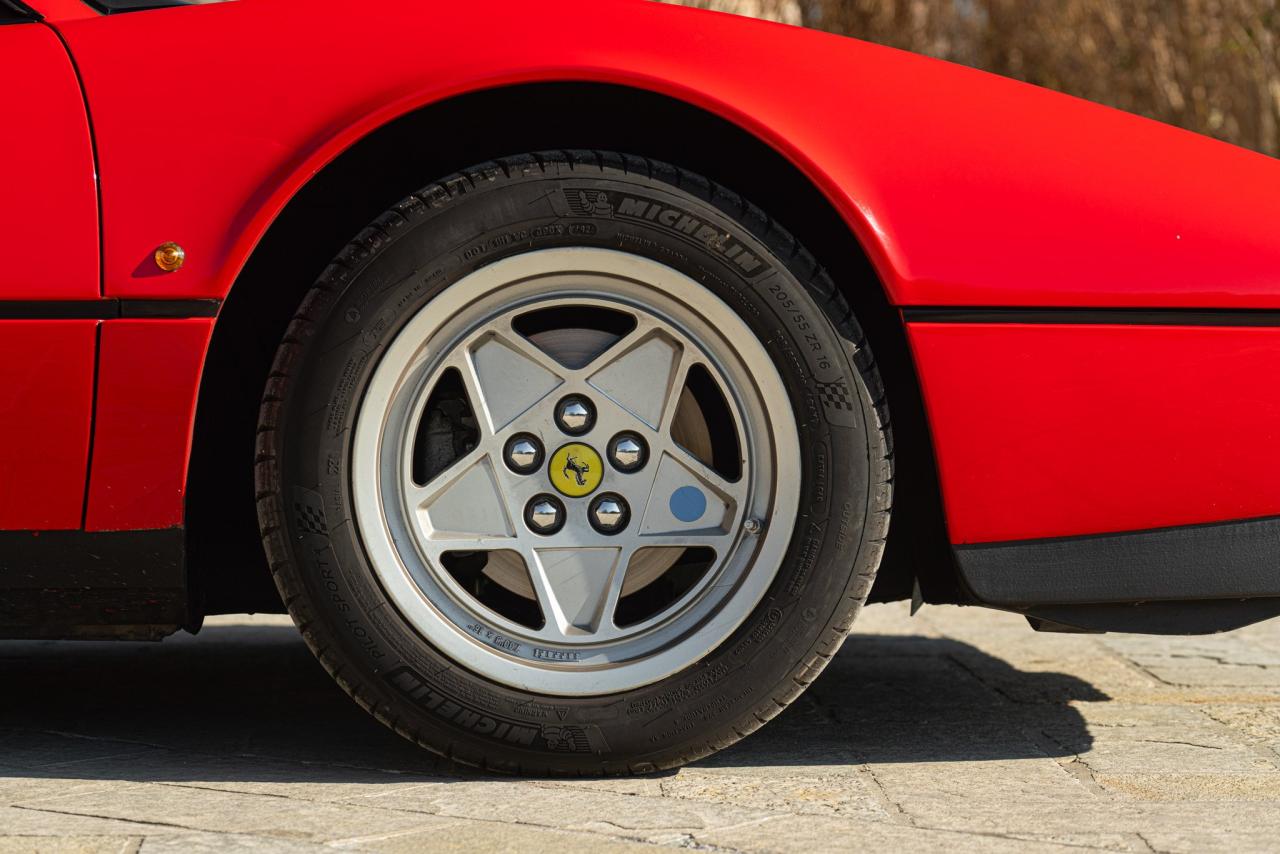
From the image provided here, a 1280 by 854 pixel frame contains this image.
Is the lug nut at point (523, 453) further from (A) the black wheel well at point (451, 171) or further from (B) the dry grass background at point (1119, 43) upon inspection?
(B) the dry grass background at point (1119, 43)

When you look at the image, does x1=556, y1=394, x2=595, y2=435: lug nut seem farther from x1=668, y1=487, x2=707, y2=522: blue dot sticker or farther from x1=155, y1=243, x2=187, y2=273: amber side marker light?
x1=155, y1=243, x2=187, y2=273: amber side marker light

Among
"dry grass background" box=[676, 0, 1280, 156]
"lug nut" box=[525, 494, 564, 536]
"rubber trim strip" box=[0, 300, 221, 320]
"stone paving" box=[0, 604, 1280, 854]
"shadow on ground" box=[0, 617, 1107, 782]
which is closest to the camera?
"stone paving" box=[0, 604, 1280, 854]

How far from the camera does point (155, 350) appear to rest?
184cm

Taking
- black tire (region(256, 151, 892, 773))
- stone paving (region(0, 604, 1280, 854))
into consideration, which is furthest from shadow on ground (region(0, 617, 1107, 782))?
black tire (region(256, 151, 892, 773))

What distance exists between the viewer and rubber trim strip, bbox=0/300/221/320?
182 centimetres

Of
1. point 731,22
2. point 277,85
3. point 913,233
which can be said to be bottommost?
point 913,233

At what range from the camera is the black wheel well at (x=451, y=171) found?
1.96 meters

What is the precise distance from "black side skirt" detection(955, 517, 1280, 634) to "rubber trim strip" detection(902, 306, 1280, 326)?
11.0 inches

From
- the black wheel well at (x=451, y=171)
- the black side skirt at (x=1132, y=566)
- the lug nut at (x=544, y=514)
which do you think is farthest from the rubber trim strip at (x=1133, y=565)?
the lug nut at (x=544, y=514)

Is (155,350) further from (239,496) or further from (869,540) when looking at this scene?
(869,540)

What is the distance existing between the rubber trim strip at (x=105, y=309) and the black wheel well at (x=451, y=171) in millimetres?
127

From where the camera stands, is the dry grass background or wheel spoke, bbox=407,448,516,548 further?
the dry grass background

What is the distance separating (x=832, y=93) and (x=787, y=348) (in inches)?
14.2

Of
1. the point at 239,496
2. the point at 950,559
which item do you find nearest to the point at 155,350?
the point at 239,496
